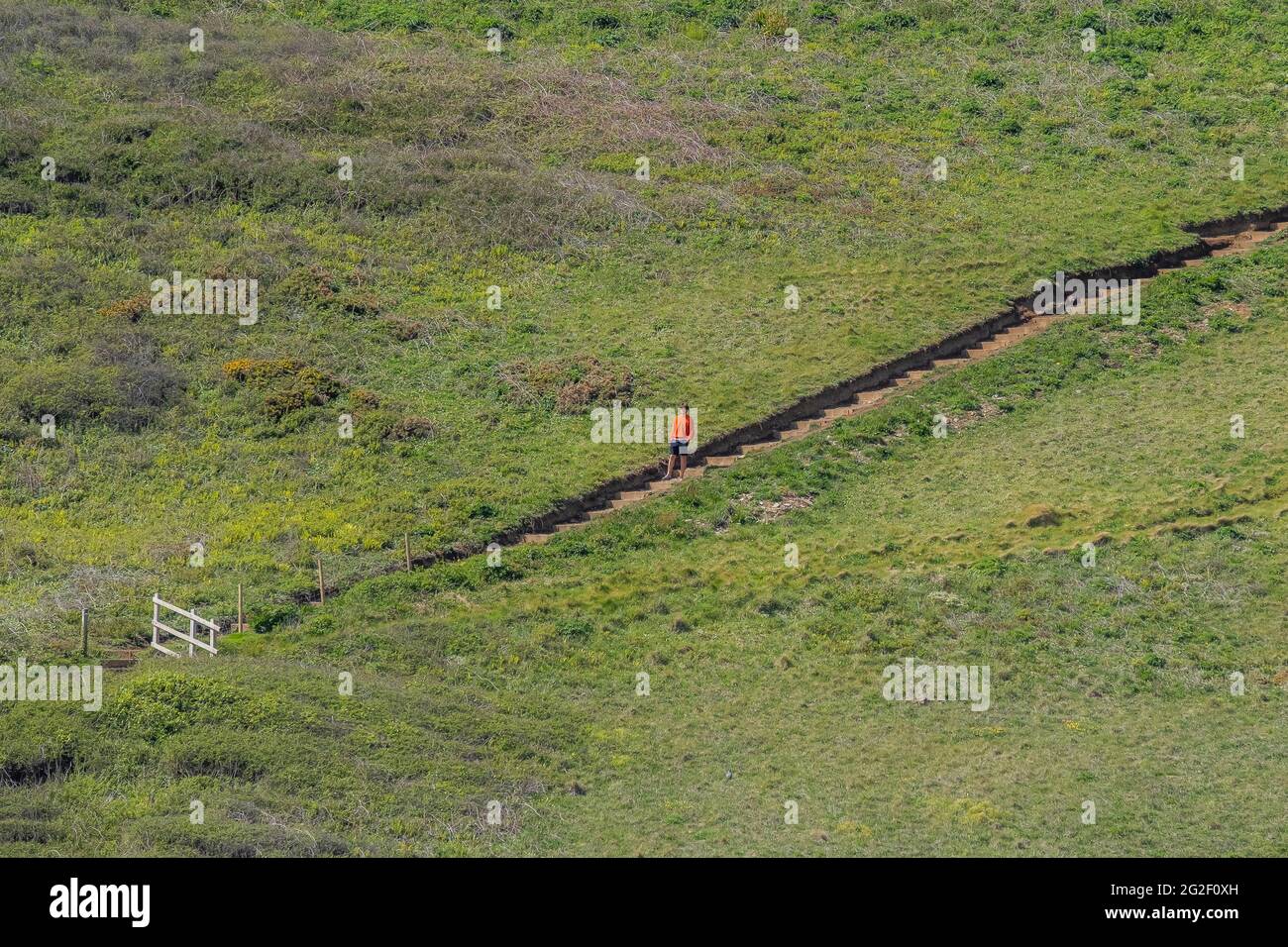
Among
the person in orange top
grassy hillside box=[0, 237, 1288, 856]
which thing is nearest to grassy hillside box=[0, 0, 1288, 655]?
the person in orange top

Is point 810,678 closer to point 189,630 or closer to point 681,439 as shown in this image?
point 681,439

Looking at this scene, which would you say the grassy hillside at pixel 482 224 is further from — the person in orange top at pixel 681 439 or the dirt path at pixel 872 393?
the person in orange top at pixel 681 439

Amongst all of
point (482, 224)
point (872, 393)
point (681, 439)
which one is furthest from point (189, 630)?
point (482, 224)

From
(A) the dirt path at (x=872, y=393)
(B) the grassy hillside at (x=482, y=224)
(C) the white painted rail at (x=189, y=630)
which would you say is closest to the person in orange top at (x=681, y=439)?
(A) the dirt path at (x=872, y=393)

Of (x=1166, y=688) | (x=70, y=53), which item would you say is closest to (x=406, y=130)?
(x=70, y=53)

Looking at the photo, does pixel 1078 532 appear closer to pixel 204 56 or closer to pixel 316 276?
pixel 316 276
